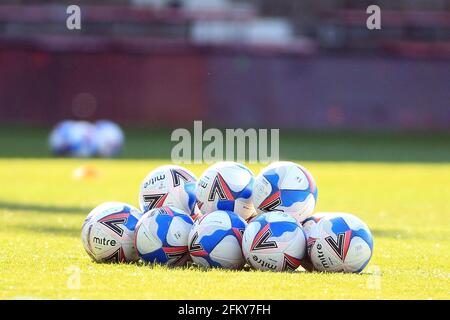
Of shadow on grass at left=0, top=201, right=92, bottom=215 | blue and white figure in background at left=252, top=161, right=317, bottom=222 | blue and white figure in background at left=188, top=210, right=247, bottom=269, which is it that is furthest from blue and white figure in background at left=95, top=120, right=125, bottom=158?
blue and white figure in background at left=188, top=210, right=247, bottom=269

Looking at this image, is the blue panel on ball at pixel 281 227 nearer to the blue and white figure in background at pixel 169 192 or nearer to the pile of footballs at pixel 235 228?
the pile of footballs at pixel 235 228

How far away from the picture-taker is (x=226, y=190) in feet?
37.4

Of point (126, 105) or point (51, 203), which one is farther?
point (126, 105)

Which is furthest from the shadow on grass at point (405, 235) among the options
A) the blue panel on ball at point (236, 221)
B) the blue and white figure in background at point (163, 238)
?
the blue and white figure in background at point (163, 238)

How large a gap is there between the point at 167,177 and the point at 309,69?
2817 centimetres

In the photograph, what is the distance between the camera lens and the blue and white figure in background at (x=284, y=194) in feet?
36.9

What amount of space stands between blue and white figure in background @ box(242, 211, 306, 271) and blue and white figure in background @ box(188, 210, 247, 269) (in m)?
0.14

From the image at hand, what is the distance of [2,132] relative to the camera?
130 ft

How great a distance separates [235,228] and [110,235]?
4.24 ft

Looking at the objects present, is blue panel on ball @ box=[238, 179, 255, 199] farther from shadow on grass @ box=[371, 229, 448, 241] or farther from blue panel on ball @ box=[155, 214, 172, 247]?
shadow on grass @ box=[371, 229, 448, 241]

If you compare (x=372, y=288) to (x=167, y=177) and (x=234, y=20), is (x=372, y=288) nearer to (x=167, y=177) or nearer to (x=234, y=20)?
(x=167, y=177)

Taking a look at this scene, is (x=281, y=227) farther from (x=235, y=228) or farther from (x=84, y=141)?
(x=84, y=141)

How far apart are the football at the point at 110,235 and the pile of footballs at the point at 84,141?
19766 mm

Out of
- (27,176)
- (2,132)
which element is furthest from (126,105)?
(27,176)
